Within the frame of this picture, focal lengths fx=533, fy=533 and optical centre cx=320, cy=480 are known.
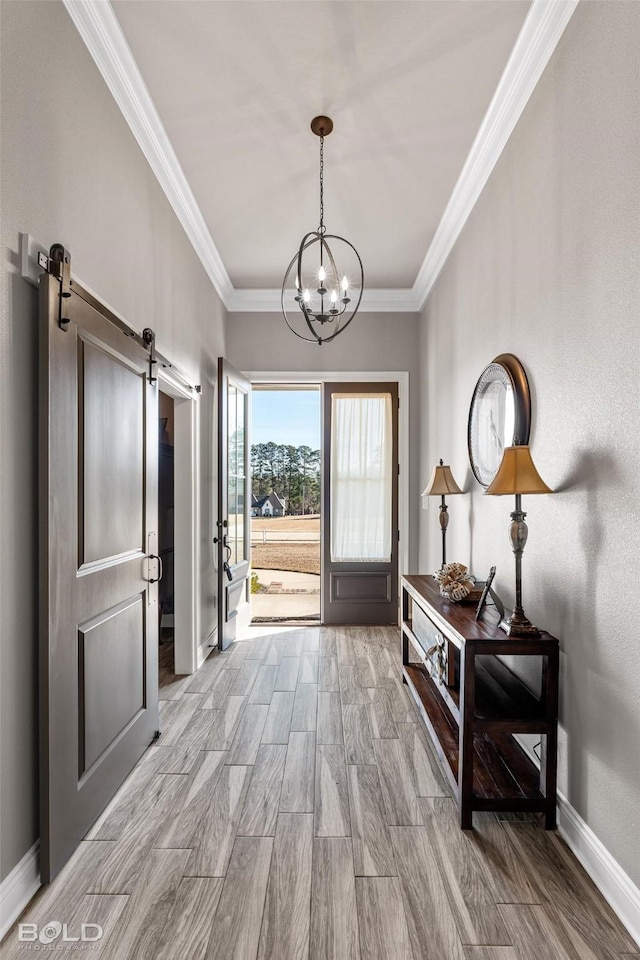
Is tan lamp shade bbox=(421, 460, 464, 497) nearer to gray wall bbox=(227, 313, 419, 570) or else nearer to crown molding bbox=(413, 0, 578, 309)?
gray wall bbox=(227, 313, 419, 570)

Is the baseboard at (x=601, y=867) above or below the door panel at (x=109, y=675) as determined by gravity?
below

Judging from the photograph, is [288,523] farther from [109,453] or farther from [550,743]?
[550,743]

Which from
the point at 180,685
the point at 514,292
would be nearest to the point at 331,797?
the point at 180,685

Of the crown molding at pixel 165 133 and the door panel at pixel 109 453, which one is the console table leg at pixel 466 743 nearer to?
the door panel at pixel 109 453

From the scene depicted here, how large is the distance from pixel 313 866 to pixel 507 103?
321 centimetres

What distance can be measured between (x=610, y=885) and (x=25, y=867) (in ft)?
5.83

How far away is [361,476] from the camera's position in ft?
16.6

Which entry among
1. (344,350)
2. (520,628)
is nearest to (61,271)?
(520,628)

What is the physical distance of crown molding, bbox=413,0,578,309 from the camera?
6.53 ft

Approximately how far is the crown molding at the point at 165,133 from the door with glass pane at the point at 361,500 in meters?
1.37

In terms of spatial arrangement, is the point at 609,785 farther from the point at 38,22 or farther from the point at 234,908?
the point at 38,22

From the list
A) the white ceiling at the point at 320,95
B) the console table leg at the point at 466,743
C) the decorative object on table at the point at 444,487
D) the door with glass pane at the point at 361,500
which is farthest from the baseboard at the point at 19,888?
the door with glass pane at the point at 361,500

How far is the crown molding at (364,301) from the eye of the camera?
191 inches

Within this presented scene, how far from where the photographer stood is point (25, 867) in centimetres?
162
